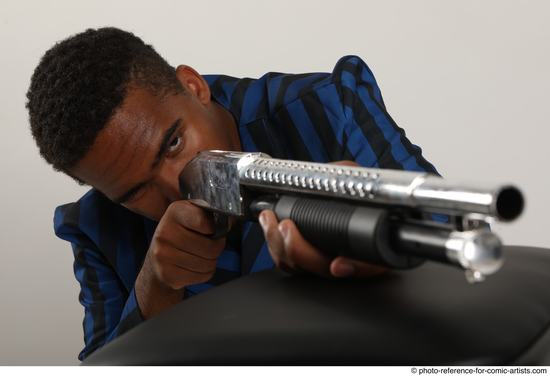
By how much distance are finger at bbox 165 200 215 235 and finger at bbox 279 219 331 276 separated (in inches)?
9.7

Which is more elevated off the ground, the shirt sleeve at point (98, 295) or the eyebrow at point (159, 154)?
the eyebrow at point (159, 154)

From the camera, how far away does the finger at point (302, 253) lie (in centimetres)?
59

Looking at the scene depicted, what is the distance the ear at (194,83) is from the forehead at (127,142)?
0.16 meters

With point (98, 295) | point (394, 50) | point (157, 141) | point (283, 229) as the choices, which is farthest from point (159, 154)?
point (394, 50)

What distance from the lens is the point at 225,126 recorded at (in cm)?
111

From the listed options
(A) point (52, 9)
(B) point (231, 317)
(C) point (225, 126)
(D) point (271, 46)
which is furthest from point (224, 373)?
(A) point (52, 9)

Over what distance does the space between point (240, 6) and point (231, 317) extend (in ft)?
3.94

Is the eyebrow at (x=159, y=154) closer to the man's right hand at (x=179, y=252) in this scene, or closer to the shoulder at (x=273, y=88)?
the man's right hand at (x=179, y=252)

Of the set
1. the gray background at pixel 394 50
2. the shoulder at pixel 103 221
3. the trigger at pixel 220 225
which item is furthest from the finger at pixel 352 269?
the gray background at pixel 394 50

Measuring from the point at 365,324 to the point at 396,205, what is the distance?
0.10 m

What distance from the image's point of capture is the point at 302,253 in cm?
60

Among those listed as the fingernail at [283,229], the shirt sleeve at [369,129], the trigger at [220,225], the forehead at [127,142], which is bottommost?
the fingernail at [283,229]

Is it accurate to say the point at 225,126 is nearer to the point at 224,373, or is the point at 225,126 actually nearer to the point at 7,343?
the point at 224,373

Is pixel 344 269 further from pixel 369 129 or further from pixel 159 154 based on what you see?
pixel 369 129
